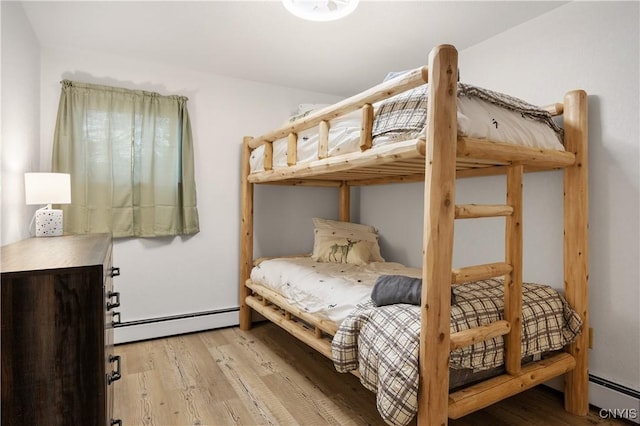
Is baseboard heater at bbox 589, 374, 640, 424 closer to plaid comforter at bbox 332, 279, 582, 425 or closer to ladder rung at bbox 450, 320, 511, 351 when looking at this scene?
plaid comforter at bbox 332, 279, 582, 425

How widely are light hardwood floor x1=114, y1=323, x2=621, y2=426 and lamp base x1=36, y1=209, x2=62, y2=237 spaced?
102 cm

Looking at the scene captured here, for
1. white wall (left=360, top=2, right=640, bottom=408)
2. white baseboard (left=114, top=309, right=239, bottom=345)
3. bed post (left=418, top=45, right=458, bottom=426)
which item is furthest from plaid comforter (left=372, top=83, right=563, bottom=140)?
white baseboard (left=114, top=309, right=239, bottom=345)

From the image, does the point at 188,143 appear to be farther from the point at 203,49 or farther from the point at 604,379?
the point at 604,379

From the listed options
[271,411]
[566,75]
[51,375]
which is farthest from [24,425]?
[566,75]

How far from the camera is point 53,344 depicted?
87 centimetres

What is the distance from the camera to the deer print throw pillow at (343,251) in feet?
9.70

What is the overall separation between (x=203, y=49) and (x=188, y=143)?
783mm

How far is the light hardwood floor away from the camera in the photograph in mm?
1853

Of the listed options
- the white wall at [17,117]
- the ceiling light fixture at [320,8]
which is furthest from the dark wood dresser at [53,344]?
the ceiling light fixture at [320,8]

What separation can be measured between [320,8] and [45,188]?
1.78 metres

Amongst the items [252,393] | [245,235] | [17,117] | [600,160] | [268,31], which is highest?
[268,31]

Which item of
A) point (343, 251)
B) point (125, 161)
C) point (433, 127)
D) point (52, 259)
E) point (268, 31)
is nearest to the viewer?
point (52, 259)

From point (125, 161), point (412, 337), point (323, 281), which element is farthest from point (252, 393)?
point (125, 161)

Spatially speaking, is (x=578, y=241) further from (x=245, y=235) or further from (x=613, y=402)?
(x=245, y=235)
